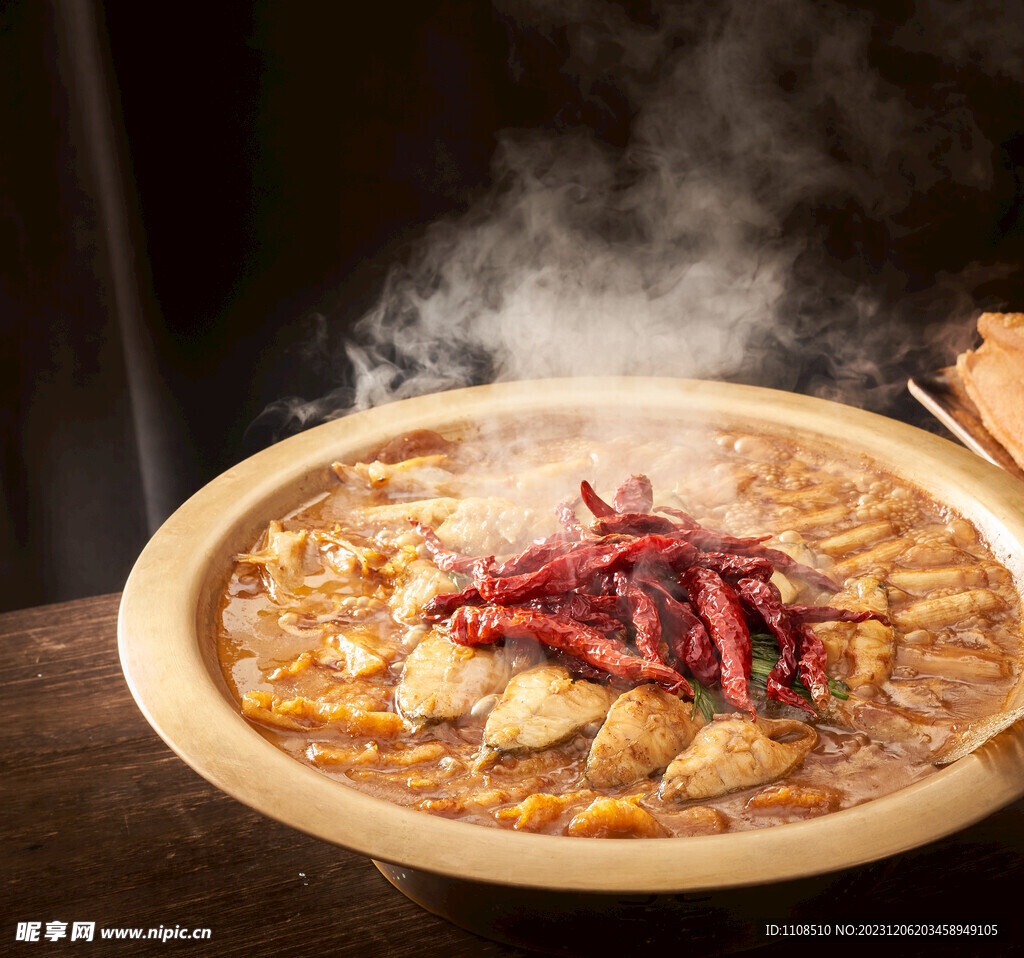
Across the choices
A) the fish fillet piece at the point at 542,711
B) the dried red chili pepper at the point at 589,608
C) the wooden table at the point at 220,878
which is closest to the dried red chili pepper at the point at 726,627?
the dried red chili pepper at the point at 589,608

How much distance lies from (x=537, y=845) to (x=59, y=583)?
4828mm

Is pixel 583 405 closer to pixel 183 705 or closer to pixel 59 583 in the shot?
pixel 183 705

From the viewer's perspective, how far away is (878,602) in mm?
2770

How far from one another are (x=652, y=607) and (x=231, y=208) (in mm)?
4154

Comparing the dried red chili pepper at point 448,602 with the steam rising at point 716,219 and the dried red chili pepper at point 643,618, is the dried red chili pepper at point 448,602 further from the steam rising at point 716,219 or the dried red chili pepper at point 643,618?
the steam rising at point 716,219

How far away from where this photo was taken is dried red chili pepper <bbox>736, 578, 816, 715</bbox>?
93.1 inches

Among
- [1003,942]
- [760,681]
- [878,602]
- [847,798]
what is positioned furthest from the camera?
[878,602]

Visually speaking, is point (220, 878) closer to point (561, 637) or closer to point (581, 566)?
point (561, 637)

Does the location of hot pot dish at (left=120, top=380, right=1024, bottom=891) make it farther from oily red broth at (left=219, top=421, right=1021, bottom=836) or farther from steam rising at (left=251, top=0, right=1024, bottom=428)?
steam rising at (left=251, top=0, right=1024, bottom=428)

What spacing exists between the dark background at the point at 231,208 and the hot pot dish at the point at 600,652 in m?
2.39

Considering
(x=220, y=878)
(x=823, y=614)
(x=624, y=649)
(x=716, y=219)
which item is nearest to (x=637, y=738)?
(x=624, y=649)

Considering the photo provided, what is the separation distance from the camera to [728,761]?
2.15m

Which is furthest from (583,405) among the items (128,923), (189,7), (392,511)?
(189,7)

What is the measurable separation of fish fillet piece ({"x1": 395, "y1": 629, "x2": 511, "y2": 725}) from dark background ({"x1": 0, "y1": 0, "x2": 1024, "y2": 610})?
3.78 metres
